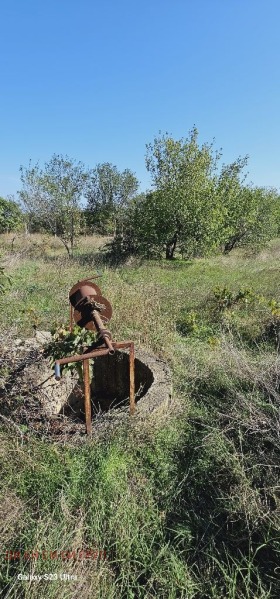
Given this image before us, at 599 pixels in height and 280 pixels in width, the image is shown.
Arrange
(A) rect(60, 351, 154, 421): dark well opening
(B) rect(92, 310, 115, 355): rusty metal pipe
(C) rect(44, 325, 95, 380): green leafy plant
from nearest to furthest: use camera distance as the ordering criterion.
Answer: (B) rect(92, 310, 115, 355): rusty metal pipe, (C) rect(44, 325, 95, 380): green leafy plant, (A) rect(60, 351, 154, 421): dark well opening

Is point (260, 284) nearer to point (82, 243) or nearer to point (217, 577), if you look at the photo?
point (217, 577)

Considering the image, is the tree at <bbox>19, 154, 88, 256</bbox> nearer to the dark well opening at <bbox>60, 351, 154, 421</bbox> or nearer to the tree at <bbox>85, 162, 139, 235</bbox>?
the tree at <bbox>85, 162, 139, 235</bbox>

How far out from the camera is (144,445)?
2928 mm

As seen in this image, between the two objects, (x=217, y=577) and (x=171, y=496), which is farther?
(x=171, y=496)

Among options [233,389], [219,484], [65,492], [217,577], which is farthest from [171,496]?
[233,389]

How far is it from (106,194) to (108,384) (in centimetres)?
1632

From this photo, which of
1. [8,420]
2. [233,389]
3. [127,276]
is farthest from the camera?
[127,276]

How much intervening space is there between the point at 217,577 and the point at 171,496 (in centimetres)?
59

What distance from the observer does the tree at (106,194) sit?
17.2 m

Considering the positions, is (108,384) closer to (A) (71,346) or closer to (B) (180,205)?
(A) (71,346)

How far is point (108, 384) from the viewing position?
450cm

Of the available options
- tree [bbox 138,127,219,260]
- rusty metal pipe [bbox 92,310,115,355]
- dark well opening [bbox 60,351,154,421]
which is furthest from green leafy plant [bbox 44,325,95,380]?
tree [bbox 138,127,219,260]

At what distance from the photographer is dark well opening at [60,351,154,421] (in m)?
4.27

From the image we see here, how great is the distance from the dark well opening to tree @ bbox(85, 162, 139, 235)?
41.9 ft
